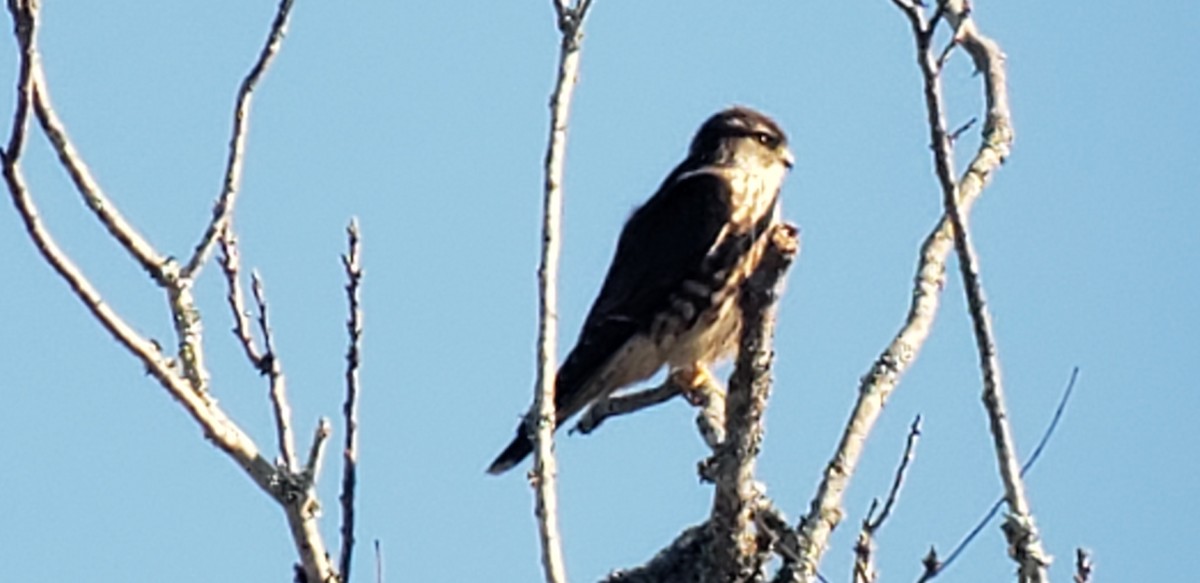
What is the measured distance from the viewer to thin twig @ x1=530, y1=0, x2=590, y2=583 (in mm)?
3234

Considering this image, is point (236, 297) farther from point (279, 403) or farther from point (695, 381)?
point (695, 381)

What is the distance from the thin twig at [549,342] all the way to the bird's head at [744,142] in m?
3.78

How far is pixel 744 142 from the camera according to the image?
24.1 feet

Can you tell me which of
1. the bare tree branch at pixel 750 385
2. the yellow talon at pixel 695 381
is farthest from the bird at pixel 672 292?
the bare tree branch at pixel 750 385

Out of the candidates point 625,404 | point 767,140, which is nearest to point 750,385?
point 625,404

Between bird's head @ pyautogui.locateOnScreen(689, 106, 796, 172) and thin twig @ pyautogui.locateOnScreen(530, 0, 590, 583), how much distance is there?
3780mm

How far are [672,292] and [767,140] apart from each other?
1048mm

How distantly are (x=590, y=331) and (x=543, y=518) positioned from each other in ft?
10.7

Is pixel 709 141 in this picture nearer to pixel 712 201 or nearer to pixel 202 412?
pixel 712 201

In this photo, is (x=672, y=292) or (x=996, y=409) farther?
(x=672, y=292)

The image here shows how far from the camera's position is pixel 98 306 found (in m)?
3.31

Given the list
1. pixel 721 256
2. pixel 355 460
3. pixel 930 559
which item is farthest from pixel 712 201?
pixel 355 460

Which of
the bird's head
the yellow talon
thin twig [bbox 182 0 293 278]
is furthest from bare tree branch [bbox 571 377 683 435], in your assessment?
thin twig [bbox 182 0 293 278]

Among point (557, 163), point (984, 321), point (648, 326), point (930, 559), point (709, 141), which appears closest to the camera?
point (984, 321)
